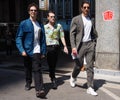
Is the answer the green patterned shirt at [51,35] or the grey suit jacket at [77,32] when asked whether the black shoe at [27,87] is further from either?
the grey suit jacket at [77,32]

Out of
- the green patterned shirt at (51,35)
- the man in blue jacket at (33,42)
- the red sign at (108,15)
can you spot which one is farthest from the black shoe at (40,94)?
the red sign at (108,15)

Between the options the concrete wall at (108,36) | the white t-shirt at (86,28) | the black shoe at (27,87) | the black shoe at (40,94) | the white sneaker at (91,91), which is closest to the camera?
the black shoe at (40,94)

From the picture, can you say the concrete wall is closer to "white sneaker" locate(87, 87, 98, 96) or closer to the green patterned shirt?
the green patterned shirt

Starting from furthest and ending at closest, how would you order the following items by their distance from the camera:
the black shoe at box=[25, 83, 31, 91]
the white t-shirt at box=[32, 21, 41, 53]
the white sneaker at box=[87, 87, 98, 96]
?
the black shoe at box=[25, 83, 31, 91]
the white sneaker at box=[87, 87, 98, 96]
the white t-shirt at box=[32, 21, 41, 53]

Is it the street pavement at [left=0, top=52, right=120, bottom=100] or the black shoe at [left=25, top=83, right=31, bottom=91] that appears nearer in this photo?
the street pavement at [left=0, top=52, right=120, bottom=100]

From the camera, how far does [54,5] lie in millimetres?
26453

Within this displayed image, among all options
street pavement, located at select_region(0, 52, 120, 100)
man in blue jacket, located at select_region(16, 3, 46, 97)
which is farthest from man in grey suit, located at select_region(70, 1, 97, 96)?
man in blue jacket, located at select_region(16, 3, 46, 97)

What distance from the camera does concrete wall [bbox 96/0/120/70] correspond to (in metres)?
11.1

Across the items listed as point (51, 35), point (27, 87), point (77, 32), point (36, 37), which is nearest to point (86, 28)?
point (77, 32)

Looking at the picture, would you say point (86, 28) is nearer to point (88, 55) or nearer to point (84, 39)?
point (84, 39)

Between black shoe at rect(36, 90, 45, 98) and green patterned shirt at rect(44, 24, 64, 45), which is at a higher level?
green patterned shirt at rect(44, 24, 64, 45)

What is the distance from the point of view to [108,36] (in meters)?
11.3

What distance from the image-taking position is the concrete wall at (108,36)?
11078 millimetres

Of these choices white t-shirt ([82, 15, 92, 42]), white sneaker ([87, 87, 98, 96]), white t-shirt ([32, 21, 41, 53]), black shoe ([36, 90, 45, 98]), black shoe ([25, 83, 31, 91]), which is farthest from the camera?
black shoe ([25, 83, 31, 91])
